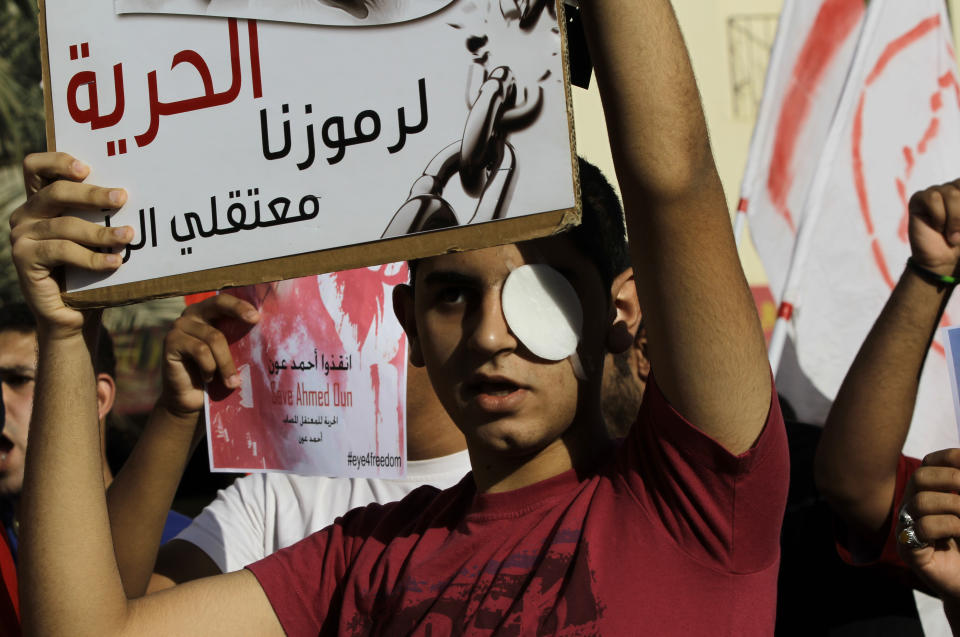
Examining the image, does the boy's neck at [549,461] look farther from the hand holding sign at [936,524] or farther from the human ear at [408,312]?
the hand holding sign at [936,524]

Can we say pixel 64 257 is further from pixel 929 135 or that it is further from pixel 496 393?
pixel 929 135

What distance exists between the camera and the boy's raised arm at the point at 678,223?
124 cm

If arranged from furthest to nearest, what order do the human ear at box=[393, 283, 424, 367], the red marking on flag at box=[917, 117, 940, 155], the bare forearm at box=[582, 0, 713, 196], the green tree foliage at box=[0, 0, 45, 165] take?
the green tree foliage at box=[0, 0, 45, 165] → the red marking on flag at box=[917, 117, 940, 155] → the human ear at box=[393, 283, 424, 367] → the bare forearm at box=[582, 0, 713, 196]

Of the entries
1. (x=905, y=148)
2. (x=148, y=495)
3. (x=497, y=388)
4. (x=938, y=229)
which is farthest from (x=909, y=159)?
(x=148, y=495)

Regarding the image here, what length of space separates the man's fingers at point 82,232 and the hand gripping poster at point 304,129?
0.02m

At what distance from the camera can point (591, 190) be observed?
1.74 meters

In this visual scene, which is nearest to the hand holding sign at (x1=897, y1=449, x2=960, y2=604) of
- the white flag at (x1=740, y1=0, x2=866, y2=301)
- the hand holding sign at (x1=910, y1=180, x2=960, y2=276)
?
the hand holding sign at (x1=910, y1=180, x2=960, y2=276)

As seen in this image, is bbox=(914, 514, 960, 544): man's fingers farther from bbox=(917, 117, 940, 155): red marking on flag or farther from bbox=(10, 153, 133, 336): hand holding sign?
bbox=(917, 117, 940, 155): red marking on flag

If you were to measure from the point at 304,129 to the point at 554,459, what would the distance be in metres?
0.62

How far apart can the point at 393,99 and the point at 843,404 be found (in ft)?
3.69

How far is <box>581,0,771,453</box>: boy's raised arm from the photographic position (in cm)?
124

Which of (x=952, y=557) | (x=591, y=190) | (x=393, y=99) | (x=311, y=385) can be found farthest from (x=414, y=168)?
(x=952, y=557)

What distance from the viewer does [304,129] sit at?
1.47 m

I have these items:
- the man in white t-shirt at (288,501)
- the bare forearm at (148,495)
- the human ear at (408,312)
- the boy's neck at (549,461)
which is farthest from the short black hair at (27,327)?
the boy's neck at (549,461)
